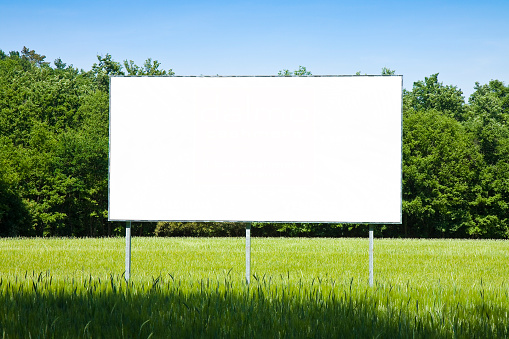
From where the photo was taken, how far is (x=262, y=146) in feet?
27.8

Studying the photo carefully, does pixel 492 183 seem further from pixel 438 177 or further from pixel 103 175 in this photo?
pixel 103 175

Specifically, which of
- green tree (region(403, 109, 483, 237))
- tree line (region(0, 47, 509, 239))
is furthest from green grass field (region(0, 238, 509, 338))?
green tree (region(403, 109, 483, 237))

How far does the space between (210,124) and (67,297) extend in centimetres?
340

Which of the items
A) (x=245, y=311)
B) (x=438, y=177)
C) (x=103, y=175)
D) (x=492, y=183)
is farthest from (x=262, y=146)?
(x=492, y=183)

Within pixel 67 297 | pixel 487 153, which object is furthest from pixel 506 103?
pixel 67 297

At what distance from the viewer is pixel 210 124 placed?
28.1 ft

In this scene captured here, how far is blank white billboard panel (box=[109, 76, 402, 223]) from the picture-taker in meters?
8.46

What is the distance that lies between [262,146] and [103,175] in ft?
115

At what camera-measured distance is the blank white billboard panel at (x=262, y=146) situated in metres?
8.46

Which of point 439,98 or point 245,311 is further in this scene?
point 439,98

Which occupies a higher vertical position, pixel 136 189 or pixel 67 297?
pixel 136 189

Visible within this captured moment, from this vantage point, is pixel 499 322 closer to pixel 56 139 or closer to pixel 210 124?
pixel 210 124

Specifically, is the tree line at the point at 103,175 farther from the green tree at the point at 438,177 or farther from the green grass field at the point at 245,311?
the green grass field at the point at 245,311

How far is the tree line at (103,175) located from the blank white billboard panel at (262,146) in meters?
26.8
